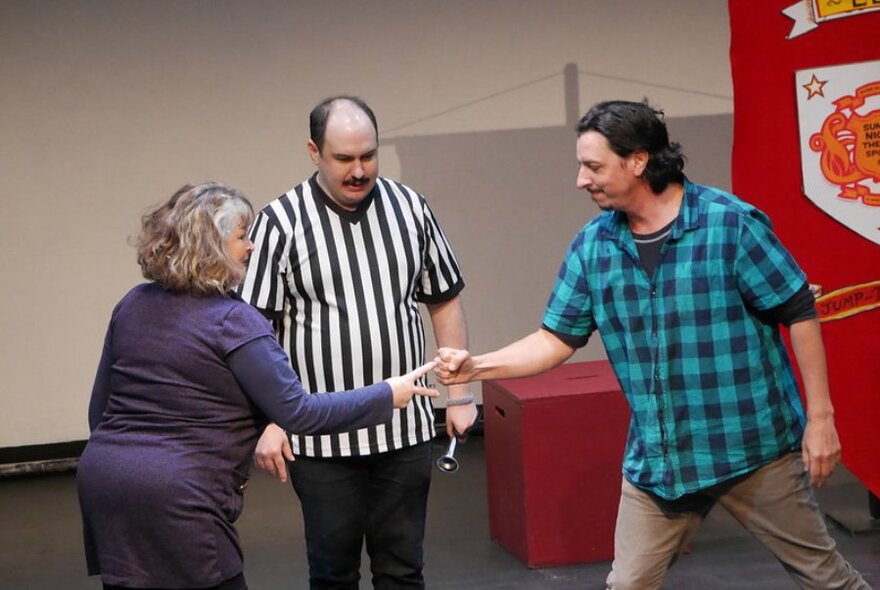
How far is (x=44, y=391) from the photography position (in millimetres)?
6125

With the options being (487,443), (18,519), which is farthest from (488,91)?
(18,519)

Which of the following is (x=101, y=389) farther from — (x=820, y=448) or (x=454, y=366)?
(x=820, y=448)

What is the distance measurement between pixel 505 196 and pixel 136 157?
1832 mm

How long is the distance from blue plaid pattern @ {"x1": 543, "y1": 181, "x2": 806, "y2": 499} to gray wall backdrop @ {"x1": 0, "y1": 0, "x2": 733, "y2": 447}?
11.5 feet

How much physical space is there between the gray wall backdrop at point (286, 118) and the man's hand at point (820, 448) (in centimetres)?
365

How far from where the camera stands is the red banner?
396 cm

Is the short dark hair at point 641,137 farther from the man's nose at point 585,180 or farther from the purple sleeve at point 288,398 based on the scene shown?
the purple sleeve at point 288,398

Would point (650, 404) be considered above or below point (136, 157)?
below

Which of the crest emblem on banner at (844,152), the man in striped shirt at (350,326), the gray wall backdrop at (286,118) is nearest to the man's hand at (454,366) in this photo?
the man in striped shirt at (350,326)

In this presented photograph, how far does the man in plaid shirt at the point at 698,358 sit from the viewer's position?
9.25 feet

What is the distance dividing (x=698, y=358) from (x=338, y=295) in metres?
0.93

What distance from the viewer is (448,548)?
15.6 feet

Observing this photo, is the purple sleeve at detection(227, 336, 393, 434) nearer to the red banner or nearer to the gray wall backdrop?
the red banner

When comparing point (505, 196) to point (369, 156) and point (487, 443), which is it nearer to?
point (487, 443)
